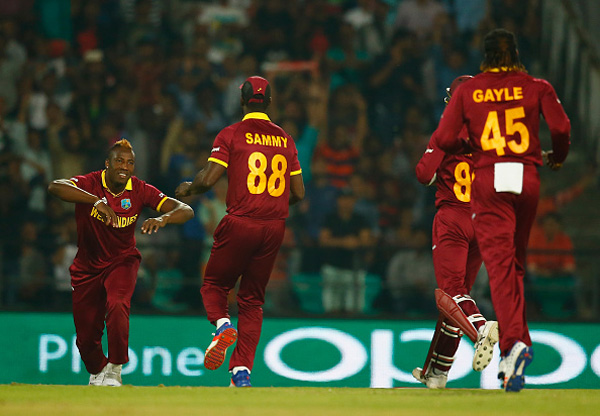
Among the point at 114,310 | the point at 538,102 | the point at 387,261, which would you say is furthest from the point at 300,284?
the point at 538,102

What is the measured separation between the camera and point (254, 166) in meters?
7.76

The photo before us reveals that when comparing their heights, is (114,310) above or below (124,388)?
above

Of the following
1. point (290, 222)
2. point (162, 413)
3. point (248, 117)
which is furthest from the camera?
point (290, 222)

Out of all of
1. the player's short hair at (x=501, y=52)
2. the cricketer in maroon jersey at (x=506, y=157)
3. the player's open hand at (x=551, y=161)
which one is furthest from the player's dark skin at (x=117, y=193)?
the player's open hand at (x=551, y=161)

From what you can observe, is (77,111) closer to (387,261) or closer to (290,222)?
(290,222)

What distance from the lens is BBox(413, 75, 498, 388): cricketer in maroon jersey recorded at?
746 cm

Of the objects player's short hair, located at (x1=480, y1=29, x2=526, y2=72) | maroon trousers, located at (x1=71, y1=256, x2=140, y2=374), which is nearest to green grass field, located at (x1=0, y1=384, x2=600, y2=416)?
maroon trousers, located at (x1=71, y1=256, x2=140, y2=374)

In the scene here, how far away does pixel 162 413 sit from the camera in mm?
5523

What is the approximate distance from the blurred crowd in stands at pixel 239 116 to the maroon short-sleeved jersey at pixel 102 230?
2.94 m

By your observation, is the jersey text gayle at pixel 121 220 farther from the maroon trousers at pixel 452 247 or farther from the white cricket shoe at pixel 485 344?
the white cricket shoe at pixel 485 344

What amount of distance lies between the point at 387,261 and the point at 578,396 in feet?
17.9

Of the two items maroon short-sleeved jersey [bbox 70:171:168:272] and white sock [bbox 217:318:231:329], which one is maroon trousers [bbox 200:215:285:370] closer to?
white sock [bbox 217:318:231:329]

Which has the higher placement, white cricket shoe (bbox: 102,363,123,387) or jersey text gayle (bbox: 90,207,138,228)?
jersey text gayle (bbox: 90,207,138,228)

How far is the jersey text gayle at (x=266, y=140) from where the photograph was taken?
7773 millimetres
